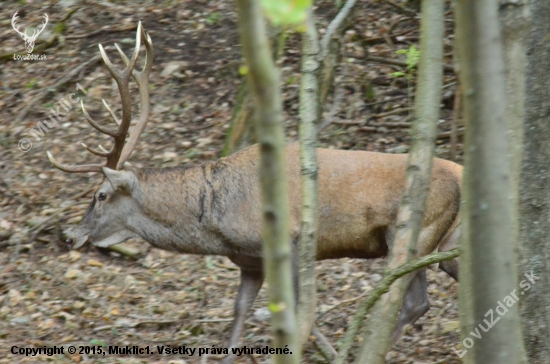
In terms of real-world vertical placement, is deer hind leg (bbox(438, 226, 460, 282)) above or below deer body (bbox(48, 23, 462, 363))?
below

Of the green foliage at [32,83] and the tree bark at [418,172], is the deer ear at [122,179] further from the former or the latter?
the green foliage at [32,83]

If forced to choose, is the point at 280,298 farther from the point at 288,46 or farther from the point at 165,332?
the point at 288,46

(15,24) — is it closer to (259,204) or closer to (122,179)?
(122,179)

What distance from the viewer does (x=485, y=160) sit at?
246 centimetres

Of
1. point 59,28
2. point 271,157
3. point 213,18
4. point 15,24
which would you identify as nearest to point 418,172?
point 271,157

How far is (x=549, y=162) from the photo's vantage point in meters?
4.48

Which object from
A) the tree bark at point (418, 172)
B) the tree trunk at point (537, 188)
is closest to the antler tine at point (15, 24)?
the tree bark at point (418, 172)

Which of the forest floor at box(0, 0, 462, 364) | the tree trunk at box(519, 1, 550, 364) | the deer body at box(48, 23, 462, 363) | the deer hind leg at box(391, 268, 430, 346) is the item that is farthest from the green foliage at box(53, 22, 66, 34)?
the tree trunk at box(519, 1, 550, 364)

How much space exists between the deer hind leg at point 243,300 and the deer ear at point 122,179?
129 centimetres

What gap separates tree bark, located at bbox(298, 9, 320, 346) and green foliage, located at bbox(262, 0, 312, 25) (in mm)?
2650

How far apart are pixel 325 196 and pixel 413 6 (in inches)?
220

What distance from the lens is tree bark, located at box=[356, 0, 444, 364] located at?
440 cm

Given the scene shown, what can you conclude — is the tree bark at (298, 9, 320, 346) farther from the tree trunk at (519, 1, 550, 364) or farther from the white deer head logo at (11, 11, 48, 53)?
the white deer head logo at (11, 11, 48, 53)

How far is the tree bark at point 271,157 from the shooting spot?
1.85 m
